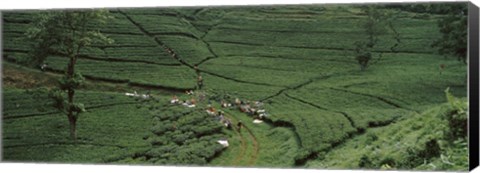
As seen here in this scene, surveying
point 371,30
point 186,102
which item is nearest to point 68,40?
point 186,102

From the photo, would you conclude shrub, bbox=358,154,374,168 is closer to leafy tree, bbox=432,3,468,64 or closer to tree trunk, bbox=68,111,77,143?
leafy tree, bbox=432,3,468,64

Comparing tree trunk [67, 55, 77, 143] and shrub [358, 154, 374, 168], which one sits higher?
tree trunk [67, 55, 77, 143]

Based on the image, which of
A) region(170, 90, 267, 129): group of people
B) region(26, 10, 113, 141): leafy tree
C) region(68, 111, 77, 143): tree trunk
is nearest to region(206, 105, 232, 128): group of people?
region(170, 90, 267, 129): group of people

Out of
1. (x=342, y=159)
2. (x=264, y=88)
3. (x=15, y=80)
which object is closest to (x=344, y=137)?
(x=342, y=159)

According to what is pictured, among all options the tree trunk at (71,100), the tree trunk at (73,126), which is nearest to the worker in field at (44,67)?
the tree trunk at (71,100)

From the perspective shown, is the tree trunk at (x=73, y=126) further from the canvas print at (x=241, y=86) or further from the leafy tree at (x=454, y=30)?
the leafy tree at (x=454, y=30)

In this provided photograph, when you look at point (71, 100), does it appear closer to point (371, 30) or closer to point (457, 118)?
point (371, 30)
